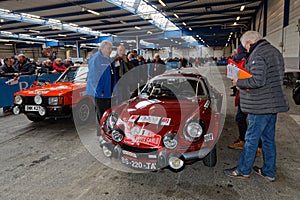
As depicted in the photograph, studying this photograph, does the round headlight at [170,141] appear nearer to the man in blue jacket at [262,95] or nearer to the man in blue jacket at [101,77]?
the man in blue jacket at [262,95]

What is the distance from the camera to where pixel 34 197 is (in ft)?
8.05

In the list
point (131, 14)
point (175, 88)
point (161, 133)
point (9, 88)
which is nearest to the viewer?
point (161, 133)

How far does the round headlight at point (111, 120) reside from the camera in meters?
3.11

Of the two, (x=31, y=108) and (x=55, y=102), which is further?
(x=31, y=108)

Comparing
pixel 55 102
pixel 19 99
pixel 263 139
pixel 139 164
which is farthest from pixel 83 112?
pixel 263 139

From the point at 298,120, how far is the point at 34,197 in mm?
5639

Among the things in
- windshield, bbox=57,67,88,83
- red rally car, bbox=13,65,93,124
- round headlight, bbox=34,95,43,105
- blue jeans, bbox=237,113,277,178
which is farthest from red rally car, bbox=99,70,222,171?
windshield, bbox=57,67,88,83

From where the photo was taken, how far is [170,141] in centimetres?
254

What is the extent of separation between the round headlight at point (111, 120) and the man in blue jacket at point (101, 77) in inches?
27.0

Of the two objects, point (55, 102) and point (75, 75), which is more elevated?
point (75, 75)

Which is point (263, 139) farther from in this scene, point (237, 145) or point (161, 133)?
point (161, 133)

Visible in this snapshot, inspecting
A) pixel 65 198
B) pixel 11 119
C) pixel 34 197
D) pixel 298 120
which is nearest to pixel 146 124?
pixel 65 198

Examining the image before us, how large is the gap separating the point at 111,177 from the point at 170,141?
0.98m

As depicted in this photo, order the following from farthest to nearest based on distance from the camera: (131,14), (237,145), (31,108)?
(131,14), (31,108), (237,145)
